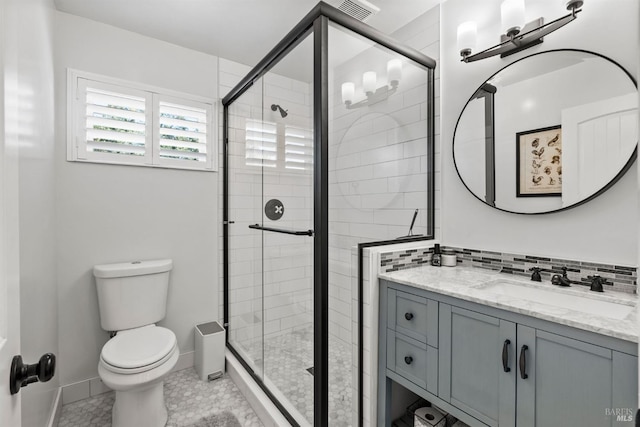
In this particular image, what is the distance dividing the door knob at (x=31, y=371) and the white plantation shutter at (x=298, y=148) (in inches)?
45.3

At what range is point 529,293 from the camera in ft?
4.47

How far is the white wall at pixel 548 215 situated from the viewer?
1.23 metres

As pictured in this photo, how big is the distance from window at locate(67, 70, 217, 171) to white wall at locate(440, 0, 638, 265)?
1790 mm

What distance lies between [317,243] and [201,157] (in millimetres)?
1483

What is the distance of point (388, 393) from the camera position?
1467mm

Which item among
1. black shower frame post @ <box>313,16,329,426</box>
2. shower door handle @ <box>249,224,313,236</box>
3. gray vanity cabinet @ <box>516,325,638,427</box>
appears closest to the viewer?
gray vanity cabinet @ <box>516,325,638,427</box>

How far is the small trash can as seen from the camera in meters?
2.19

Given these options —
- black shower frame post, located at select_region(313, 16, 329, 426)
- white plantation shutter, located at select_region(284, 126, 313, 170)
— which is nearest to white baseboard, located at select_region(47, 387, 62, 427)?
black shower frame post, located at select_region(313, 16, 329, 426)

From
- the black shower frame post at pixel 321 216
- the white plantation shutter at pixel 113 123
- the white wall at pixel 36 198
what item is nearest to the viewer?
the white wall at pixel 36 198

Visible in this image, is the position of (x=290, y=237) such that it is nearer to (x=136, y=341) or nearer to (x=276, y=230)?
(x=276, y=230)

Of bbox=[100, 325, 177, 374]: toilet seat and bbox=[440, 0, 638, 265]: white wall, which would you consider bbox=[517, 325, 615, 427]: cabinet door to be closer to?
bbox=[440, 0, 638, 265]: white wall

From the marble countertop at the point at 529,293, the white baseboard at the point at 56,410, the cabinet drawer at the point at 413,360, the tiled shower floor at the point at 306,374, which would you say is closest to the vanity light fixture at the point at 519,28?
the marble countertop at the point at 529,293

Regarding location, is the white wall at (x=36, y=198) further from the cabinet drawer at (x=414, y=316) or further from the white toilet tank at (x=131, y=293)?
the cabinet drawer at (x=414, y=316)

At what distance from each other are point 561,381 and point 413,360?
0.55 m
